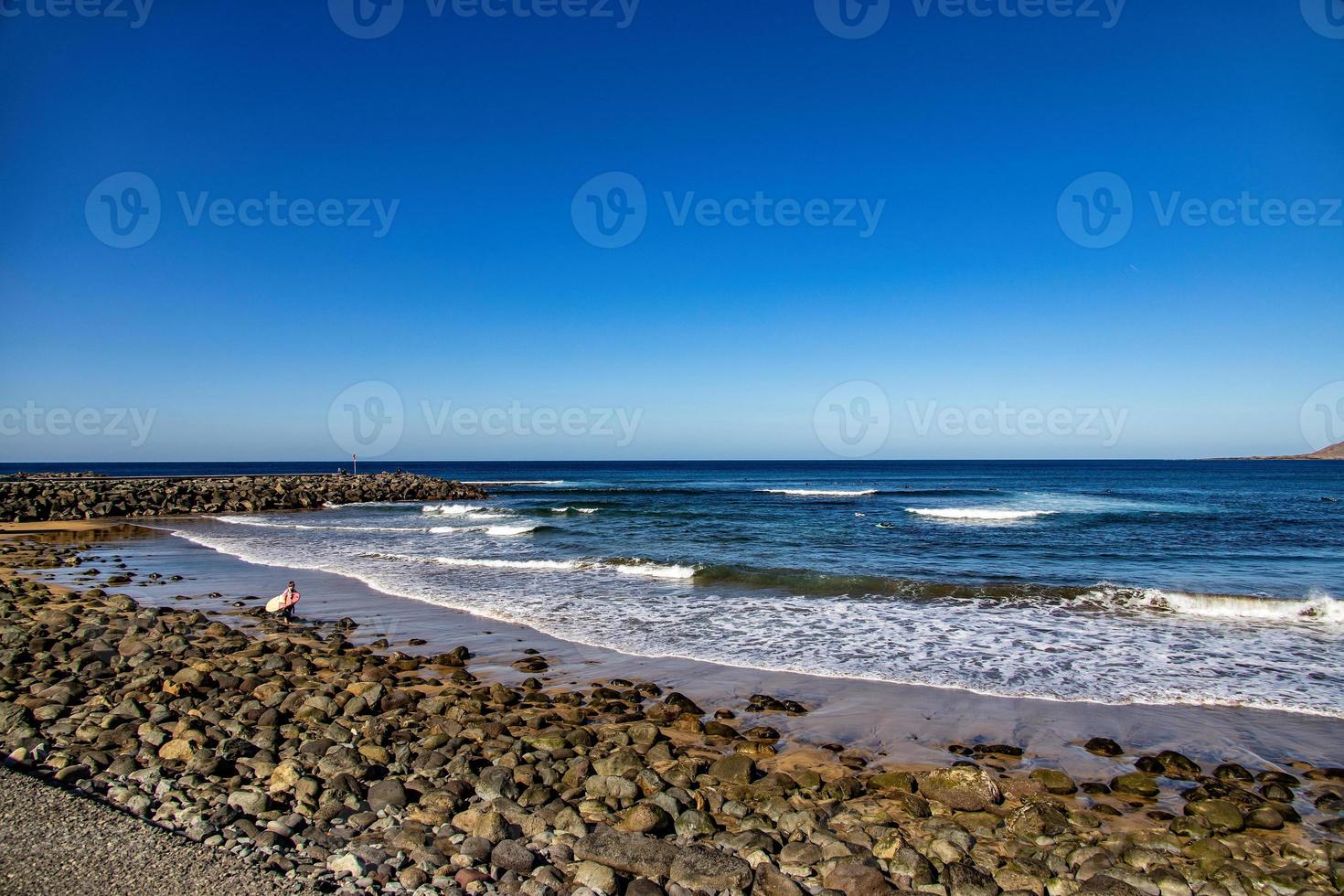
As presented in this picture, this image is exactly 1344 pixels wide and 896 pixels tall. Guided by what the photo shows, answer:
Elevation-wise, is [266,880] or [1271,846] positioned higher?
[266,880]

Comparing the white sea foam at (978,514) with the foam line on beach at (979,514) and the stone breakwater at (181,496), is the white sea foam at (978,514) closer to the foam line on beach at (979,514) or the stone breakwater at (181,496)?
the foam line on beach at (979,514)

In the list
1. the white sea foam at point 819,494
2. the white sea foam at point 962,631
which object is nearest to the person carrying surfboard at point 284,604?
the white sea foam at point 962,631

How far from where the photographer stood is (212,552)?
22.0m

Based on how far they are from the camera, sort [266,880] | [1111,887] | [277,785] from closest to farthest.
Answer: [266,880]
[1111,887]
[277,785]

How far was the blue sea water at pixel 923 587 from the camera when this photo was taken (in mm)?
9977

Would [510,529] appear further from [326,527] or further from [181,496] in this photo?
[181,496]

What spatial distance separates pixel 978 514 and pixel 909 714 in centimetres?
2971

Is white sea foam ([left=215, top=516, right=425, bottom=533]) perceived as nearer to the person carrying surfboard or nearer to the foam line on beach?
the person carrying surfboard

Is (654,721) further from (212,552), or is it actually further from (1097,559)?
(212,552)

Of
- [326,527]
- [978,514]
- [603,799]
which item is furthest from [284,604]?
[978,514]

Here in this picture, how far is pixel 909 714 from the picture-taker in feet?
26.3

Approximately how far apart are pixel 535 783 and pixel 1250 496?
183 ft

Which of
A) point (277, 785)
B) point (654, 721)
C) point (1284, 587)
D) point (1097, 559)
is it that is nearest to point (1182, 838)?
point (654, 721)

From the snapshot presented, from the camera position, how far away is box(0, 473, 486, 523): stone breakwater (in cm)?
3378
